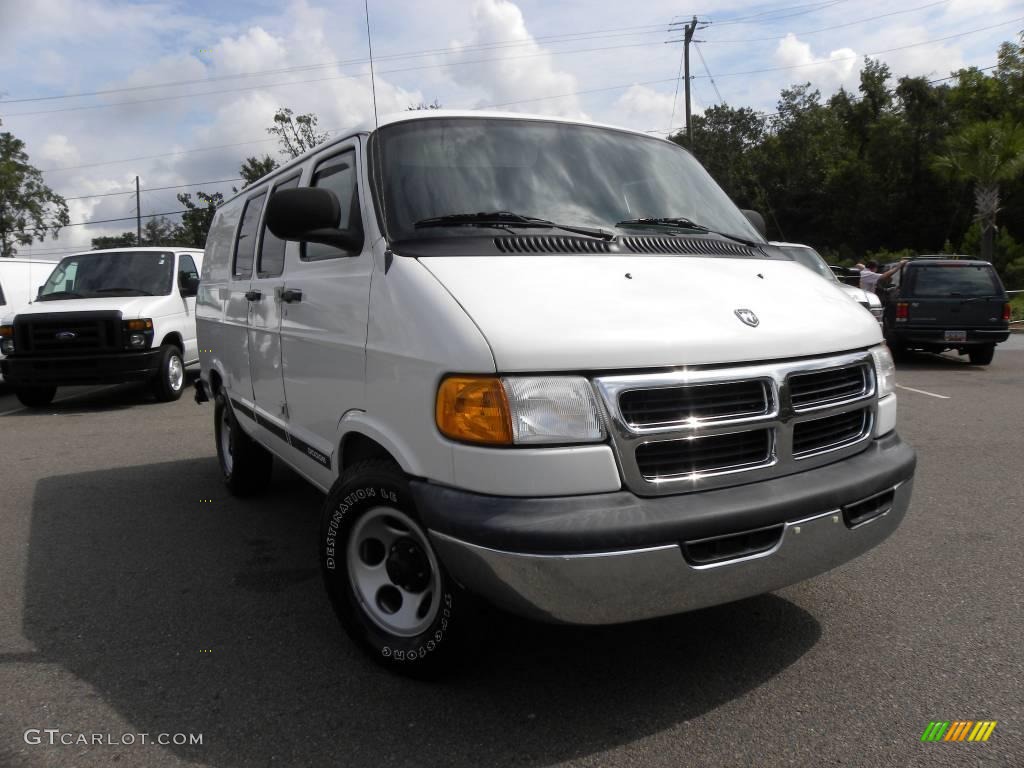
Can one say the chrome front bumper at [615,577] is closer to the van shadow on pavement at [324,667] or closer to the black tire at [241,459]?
the van shadow on pavement at [324,667]

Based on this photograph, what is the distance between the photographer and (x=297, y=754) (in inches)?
103

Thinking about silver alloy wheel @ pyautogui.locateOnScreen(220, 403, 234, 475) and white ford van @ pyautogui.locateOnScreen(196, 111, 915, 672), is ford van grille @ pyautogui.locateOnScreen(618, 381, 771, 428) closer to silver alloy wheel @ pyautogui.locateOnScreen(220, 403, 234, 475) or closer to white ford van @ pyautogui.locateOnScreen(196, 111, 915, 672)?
white ford van @ pyautogui.locateOnScreen(196, 111, 915, 672)

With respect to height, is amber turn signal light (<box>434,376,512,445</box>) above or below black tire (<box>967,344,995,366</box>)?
above

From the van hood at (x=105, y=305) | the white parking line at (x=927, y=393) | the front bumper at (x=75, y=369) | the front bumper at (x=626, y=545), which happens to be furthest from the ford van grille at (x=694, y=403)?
the van hood at (x=105, y=305)

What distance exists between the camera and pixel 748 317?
2857mm

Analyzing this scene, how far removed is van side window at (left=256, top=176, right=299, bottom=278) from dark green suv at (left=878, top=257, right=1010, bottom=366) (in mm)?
11503

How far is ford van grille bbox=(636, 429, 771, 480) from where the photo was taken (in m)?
2.58

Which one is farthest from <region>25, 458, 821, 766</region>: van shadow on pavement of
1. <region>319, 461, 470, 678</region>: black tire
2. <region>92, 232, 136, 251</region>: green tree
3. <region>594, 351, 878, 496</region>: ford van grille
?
<region>92, 232, 136, 251</region>: green tree

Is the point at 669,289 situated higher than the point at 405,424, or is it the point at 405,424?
the point at 669,289

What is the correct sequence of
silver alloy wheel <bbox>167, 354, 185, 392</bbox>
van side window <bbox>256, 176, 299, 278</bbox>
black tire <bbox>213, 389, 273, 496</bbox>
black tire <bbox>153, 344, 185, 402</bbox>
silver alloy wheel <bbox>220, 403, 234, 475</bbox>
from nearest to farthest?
van side window <bbox>256, 176, 299, 278</bbox>, black tire <bbox>213, 389, 273, 496</bbox>, silver alloy wheel <bbox>220, 403, 234, 475</bbox>, black tire <bbox>153, 344, 185, 402</bbox>, silver alloy wheel <bbox>167, 354, 185, 392</bbox>

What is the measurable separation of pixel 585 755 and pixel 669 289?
152cm

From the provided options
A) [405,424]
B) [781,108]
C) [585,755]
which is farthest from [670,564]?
[781,108]

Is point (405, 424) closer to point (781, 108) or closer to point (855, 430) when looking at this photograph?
point (855, 430)

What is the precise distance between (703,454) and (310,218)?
1686 millimetres
